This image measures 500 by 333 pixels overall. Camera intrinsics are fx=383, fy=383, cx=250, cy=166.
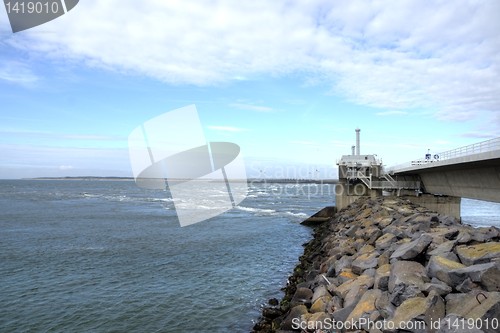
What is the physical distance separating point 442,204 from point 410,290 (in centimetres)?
2182

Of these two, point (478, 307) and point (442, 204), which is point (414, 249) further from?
point (442, 204)

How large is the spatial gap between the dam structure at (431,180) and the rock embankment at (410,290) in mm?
6937

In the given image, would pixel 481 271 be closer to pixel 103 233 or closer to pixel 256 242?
pixel 256 242

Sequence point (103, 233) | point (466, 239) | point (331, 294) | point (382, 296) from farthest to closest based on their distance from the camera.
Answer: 1. point (103, 233)
2. point (331, 294)
3. point (466, 239)
4. point (382, 296)

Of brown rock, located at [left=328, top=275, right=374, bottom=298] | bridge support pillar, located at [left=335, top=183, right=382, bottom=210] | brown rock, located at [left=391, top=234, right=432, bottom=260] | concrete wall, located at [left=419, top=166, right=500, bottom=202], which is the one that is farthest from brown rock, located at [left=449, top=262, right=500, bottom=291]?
bridge support pillar, located at [left=335, top=183, right=382, bottom=210]

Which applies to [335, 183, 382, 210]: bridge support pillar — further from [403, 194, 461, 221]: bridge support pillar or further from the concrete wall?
[403, 194, 461, 221]: bridge support pillar

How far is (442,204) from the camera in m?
26.3

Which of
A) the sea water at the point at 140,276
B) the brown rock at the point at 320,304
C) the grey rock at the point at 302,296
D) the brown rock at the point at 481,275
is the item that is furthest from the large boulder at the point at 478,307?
the sea water at the point at 140,276

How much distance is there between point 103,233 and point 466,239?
26.0 meters

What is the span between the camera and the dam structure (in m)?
17.0

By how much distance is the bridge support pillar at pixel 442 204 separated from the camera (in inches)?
1019

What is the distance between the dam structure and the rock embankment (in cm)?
694

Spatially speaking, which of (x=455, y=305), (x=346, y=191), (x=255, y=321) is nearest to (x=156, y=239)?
(x=255, y=321)

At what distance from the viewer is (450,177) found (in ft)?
75.9
